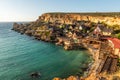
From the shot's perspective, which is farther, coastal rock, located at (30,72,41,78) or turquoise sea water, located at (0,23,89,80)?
turquoise sea water, located at (0,23,89,80)

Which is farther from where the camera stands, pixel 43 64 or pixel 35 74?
pixel 43 64

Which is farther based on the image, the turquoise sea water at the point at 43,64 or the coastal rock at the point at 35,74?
the turquoise sea water at the point at 43,64

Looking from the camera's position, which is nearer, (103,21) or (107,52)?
(107,52)

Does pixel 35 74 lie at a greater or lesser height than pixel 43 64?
greater

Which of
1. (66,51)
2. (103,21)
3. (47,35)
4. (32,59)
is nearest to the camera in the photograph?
(32,59)

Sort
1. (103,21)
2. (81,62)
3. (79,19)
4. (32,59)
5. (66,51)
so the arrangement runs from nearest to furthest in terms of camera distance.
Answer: (81,62), (32,59), (66,51), (103,21), (79,19)

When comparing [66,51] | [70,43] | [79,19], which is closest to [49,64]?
[66,51]

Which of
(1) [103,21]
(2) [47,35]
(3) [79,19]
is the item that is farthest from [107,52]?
(3) [79,19]

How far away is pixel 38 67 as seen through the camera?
56.1m

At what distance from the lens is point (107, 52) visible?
63.6 m

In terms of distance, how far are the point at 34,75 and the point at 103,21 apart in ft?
388

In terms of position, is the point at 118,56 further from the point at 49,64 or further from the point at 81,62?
the point at 49,64

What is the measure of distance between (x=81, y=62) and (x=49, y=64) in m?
9.57

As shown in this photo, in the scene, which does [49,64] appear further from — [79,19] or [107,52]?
[79,19]
